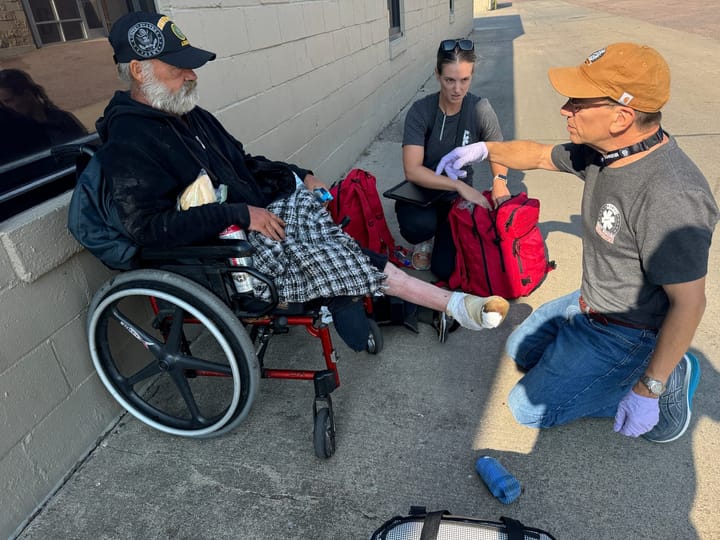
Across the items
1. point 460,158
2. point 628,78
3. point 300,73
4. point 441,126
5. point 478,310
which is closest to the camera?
point 628,78

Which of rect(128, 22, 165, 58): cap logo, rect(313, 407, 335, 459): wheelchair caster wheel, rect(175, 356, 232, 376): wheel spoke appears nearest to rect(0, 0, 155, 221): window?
rect(128, 22, 165, 58): cap logo

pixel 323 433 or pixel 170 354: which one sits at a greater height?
pixel 170 354

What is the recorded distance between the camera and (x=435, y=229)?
322 centimetres

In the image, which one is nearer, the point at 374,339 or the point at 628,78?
the point at 628,78

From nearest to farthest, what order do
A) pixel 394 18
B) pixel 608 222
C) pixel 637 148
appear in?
pixel 637 148
pixel 608 222
pixel 394 18

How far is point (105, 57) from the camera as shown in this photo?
254 centimetres

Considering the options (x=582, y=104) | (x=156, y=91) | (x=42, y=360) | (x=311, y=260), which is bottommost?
(x=42, y=360)

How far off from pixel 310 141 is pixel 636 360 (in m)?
3.16

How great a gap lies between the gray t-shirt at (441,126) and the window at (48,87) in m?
1.53

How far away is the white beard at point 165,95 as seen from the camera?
78.3 inches

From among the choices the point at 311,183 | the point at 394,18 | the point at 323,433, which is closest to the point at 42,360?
the point at 323,433

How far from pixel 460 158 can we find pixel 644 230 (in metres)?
1.23

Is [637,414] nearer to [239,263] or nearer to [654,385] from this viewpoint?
[654,385]

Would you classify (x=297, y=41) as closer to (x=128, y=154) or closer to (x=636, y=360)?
(x=128, y=154)
